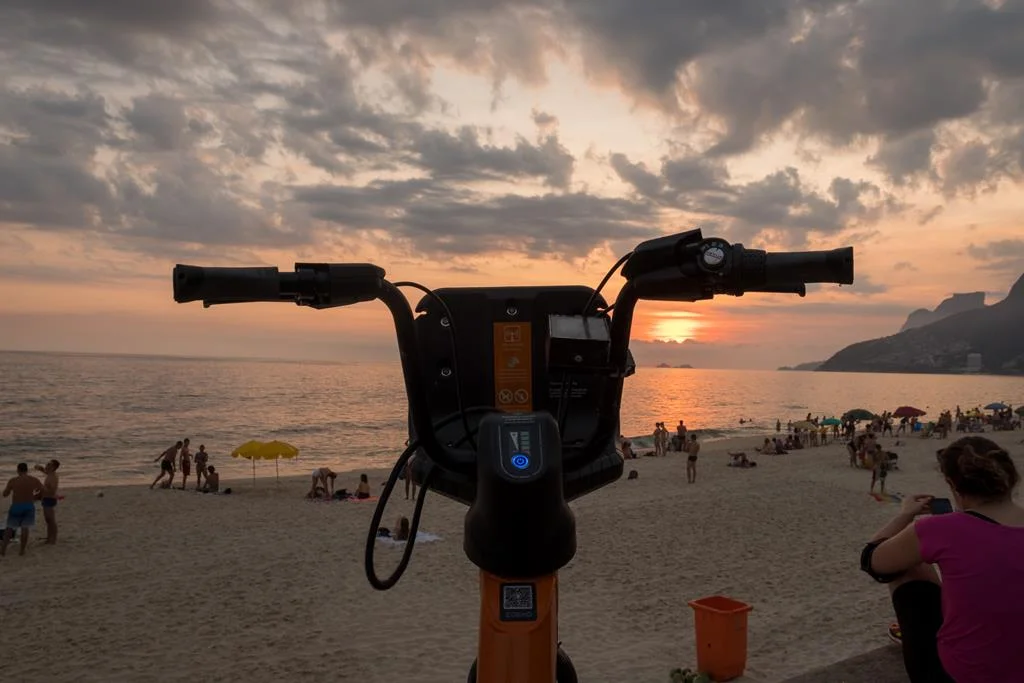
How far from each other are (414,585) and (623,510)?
7.60 m

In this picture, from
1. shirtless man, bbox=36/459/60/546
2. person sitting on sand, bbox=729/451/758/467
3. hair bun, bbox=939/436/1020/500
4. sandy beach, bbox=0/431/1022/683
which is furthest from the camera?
person sitting on sand, bbox=729/451/758/467

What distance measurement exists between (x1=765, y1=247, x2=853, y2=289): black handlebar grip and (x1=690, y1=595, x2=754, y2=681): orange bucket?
20.4ft

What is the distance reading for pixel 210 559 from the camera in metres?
13.8

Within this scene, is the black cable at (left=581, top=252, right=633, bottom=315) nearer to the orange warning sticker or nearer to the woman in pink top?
the orange warning sticker

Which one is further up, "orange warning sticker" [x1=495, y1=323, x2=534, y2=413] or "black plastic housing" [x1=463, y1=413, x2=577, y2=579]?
"orange warning sticker" [x1=495, y1=323, x2=534, y2=413]

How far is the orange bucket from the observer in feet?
23.8

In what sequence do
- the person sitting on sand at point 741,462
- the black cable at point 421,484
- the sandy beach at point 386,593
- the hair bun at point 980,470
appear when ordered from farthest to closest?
the person sitting on sand at point 741,462
the sandy beach at point 386,593
the hair bun at point 980,470
the black cable at point 421,484

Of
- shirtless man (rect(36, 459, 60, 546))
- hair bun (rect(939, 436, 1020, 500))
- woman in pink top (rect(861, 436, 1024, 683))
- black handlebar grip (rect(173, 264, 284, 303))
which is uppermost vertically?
black handlebar grip (rect(173, 264, 284, 303))

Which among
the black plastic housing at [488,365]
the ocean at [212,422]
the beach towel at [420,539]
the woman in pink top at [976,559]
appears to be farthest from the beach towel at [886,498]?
the ocean at [212,422]

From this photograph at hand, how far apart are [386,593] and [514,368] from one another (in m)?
10.6

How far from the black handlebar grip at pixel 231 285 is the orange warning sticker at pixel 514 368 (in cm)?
57

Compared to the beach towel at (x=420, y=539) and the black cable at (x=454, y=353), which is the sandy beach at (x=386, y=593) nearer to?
the beach towel at (x=420, y=539)

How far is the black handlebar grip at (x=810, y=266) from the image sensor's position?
5.43 ft

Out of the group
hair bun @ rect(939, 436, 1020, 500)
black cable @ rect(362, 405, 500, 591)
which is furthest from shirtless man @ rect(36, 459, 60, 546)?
hair bun @ rect(939, 436, 1020, 500)
